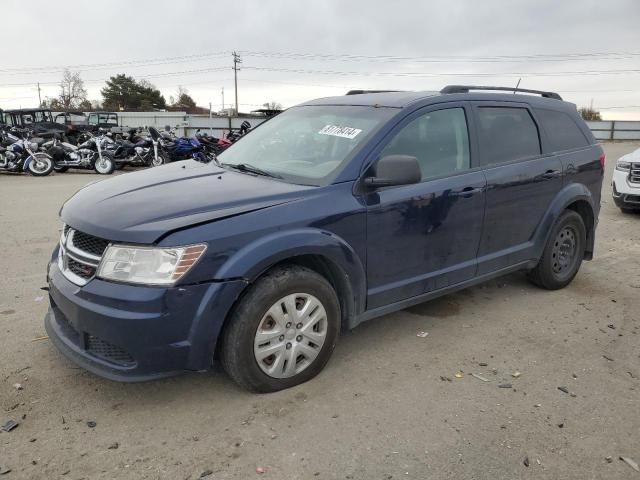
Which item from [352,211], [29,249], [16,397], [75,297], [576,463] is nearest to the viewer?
[576,463]

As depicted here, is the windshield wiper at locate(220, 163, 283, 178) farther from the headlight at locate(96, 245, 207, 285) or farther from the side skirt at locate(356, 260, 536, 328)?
the side skirt at locate(356, 260, 536, 328)

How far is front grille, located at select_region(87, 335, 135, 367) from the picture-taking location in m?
2.75

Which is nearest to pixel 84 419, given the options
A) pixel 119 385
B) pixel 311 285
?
pixel 119 385

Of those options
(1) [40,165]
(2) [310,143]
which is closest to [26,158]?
(1) [40,165]

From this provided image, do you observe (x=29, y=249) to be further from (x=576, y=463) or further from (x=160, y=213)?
(x=576, y=463)

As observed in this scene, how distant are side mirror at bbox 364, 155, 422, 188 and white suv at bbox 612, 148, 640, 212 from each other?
6.96 meters

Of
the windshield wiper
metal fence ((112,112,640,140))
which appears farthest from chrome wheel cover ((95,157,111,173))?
metal fence ((112,112,640,140))

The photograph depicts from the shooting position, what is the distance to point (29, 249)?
19.9 feet

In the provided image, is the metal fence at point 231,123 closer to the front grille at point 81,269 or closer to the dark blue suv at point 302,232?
the dark blue suv at point 302,232

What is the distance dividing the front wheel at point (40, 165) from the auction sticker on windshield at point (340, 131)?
13.2m

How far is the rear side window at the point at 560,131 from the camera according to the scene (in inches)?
184

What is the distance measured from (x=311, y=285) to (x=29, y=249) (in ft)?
14.7

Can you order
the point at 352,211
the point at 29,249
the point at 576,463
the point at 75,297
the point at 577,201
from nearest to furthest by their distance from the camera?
1. the point at 576,463
2. the point at 75,297
3. the point at 352,211
4. the point at 577,201
5. the point at 29,249

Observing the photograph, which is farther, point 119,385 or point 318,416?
point 119,385
